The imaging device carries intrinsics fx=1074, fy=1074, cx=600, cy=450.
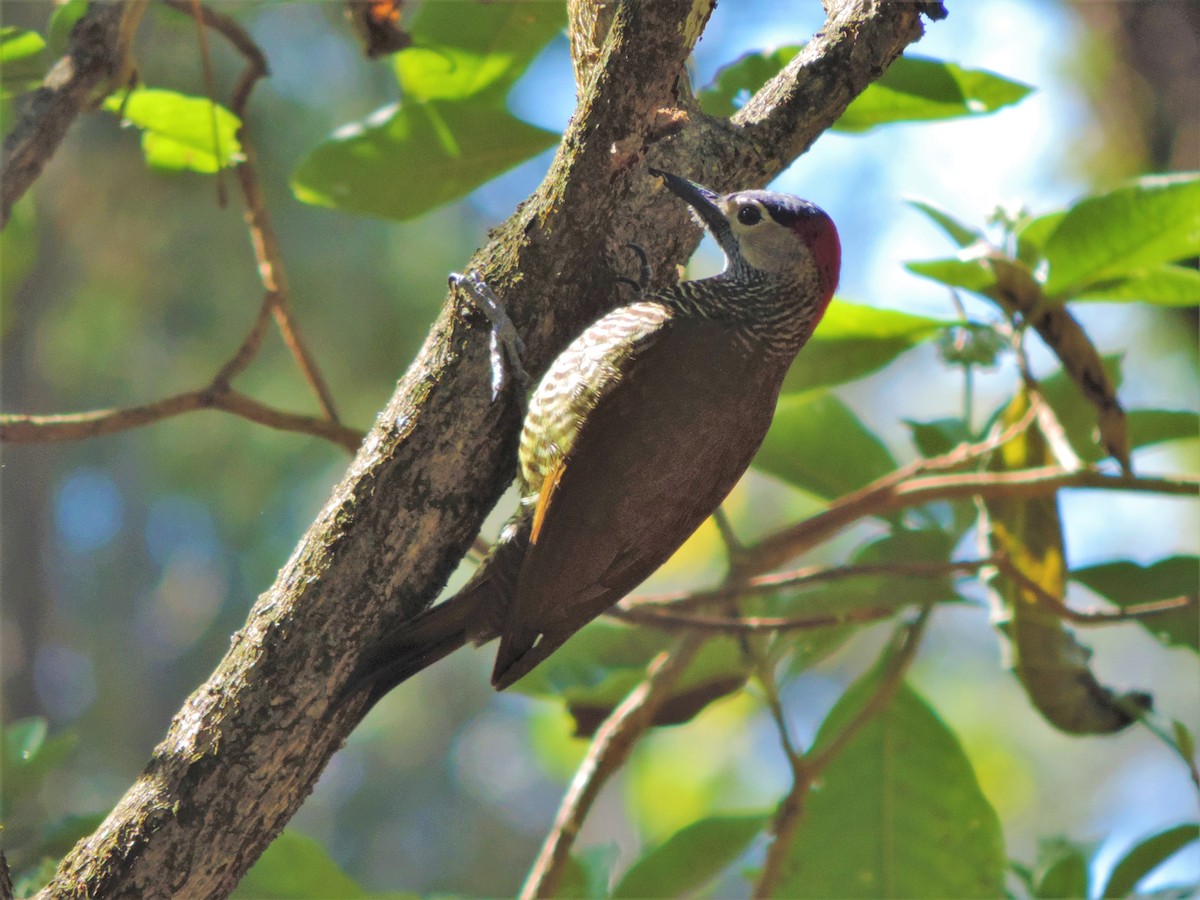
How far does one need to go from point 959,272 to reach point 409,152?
137 cm

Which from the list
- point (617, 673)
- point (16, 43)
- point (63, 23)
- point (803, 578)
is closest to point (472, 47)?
point (63, 23)

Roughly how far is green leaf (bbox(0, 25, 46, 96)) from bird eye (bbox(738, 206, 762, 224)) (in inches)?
64.4

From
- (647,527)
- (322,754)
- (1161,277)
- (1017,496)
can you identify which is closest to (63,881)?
(322,754)

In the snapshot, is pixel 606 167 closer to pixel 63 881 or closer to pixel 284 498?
pixel 63 881

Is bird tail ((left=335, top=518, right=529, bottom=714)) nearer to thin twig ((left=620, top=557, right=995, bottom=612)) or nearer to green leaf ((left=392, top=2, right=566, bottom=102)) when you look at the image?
thin twig ((left=620, top=557, right=995, bottom=612))

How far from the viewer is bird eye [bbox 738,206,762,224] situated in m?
2.28

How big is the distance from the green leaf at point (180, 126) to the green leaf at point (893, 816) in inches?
84.6

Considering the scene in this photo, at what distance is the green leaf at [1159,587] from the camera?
2.63 metres

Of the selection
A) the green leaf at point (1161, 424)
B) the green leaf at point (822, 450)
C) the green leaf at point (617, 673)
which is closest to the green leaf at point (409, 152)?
the green leaf at point (822, 450)

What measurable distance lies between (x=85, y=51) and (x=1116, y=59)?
162 inches

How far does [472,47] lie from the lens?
9.23ft

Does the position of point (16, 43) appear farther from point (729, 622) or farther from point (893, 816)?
point (893, 816)

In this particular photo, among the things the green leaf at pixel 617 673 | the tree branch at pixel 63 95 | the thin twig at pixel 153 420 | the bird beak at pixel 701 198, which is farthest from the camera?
the green leaf at pixel 617 673

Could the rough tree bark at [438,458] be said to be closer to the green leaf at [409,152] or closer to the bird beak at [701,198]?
the bird beak at [701,198]
